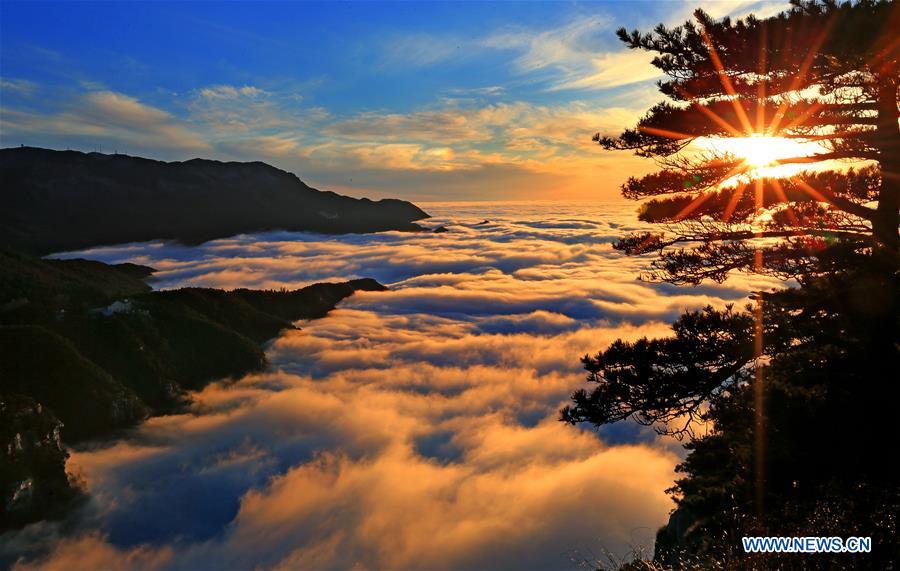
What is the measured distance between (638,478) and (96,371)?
2504 inches

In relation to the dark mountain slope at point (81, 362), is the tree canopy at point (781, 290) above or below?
above

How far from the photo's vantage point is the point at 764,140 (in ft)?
45.5

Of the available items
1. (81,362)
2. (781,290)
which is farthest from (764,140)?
(81,362)

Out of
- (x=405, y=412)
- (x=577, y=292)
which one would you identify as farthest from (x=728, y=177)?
(x=577, y=292)

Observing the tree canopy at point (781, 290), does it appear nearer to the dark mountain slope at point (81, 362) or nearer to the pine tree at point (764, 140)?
the pine tree at point (764, 140)

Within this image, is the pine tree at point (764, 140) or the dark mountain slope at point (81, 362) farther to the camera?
the dark mountain slope at point (81, 362)

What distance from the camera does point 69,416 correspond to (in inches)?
1905

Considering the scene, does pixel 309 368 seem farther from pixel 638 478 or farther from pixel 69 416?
pixel 638 478

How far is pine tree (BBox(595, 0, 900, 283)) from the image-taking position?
40.1 ft

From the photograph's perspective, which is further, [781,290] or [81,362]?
[81,362]

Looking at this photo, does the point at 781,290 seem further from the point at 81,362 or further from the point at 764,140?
the point at 81,362

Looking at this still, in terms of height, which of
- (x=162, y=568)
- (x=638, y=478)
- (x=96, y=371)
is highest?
(x=96, y=371)

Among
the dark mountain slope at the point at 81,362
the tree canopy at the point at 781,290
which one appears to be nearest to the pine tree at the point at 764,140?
the tree canopy at the point at 781,290

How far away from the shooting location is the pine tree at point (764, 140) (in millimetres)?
12234
